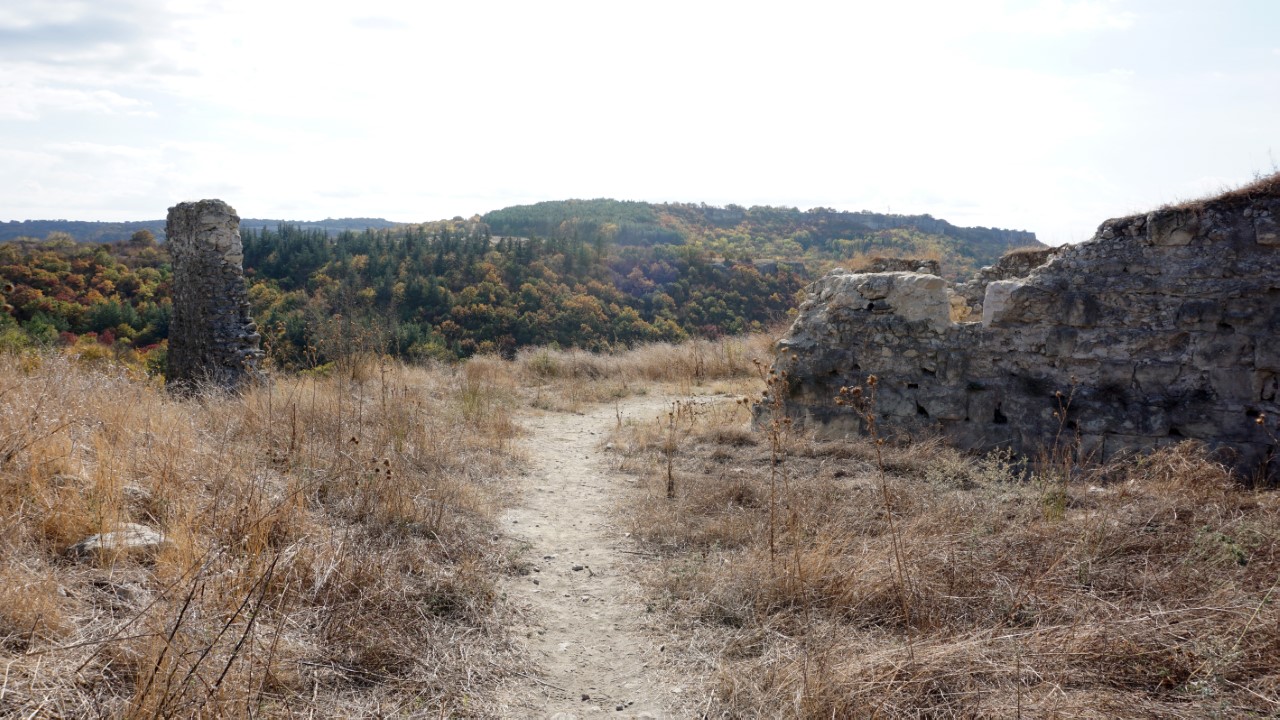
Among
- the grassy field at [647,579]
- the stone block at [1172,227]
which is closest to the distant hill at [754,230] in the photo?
the stone block at [1172,227]

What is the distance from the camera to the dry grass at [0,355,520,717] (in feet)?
8.10

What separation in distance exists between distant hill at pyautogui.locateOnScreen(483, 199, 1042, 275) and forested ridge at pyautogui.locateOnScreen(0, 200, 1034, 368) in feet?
1.42

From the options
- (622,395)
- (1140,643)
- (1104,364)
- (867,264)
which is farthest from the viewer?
(622,395)

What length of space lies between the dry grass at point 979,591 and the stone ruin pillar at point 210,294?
6525mm

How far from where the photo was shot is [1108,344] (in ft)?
21.3

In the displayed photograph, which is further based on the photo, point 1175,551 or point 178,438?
point 178,438

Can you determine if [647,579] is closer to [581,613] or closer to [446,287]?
[581,613]

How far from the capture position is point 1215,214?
604 centimetres

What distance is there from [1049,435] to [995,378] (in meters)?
0.73

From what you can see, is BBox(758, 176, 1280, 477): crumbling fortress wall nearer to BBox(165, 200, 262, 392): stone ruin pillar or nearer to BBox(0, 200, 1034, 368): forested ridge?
BBox(0, 200, 1034, 368): forested ridge

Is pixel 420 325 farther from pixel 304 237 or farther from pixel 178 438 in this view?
pixel 178 438

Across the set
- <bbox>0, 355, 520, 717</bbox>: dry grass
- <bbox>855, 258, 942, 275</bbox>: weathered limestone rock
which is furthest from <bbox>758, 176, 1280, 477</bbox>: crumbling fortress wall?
<bbox>0, 355, 520, 717</bbox>: dry grass

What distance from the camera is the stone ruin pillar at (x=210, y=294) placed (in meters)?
9.36

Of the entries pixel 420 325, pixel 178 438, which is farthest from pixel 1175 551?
pixel 420 325
